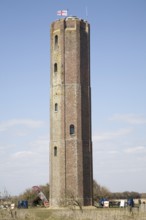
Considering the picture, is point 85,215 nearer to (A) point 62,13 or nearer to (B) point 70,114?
(B) point 70,114

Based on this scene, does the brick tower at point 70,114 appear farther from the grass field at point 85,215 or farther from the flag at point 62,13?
the grass field at point 85,215

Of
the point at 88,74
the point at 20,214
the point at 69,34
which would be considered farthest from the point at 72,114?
the point at 20,214

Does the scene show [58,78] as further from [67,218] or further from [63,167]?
[67,218]

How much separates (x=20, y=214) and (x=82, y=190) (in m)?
7.90

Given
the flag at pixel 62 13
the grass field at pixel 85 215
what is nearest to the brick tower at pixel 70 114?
the flag at pixel 62 13

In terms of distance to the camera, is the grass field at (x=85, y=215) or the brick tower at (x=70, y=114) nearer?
the grass field at (x=85, y=215)

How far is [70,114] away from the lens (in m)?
35.7

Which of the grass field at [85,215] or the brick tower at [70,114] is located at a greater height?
the brick tower at [70,114]

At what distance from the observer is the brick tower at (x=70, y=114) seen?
34625 mm

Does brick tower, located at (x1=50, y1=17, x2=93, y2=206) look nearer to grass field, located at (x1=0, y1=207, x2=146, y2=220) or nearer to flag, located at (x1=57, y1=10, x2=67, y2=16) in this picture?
flag, located at (x1=57, y1=10, x2=67, y2=16)

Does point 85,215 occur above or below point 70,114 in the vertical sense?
below

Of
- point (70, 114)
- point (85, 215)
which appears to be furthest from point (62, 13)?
point (85, 215)

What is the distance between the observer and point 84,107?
3650 centimetres

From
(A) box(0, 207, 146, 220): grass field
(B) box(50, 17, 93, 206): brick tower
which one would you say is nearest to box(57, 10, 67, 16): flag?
(B) box(50, 17, 93, 206): brick tower
